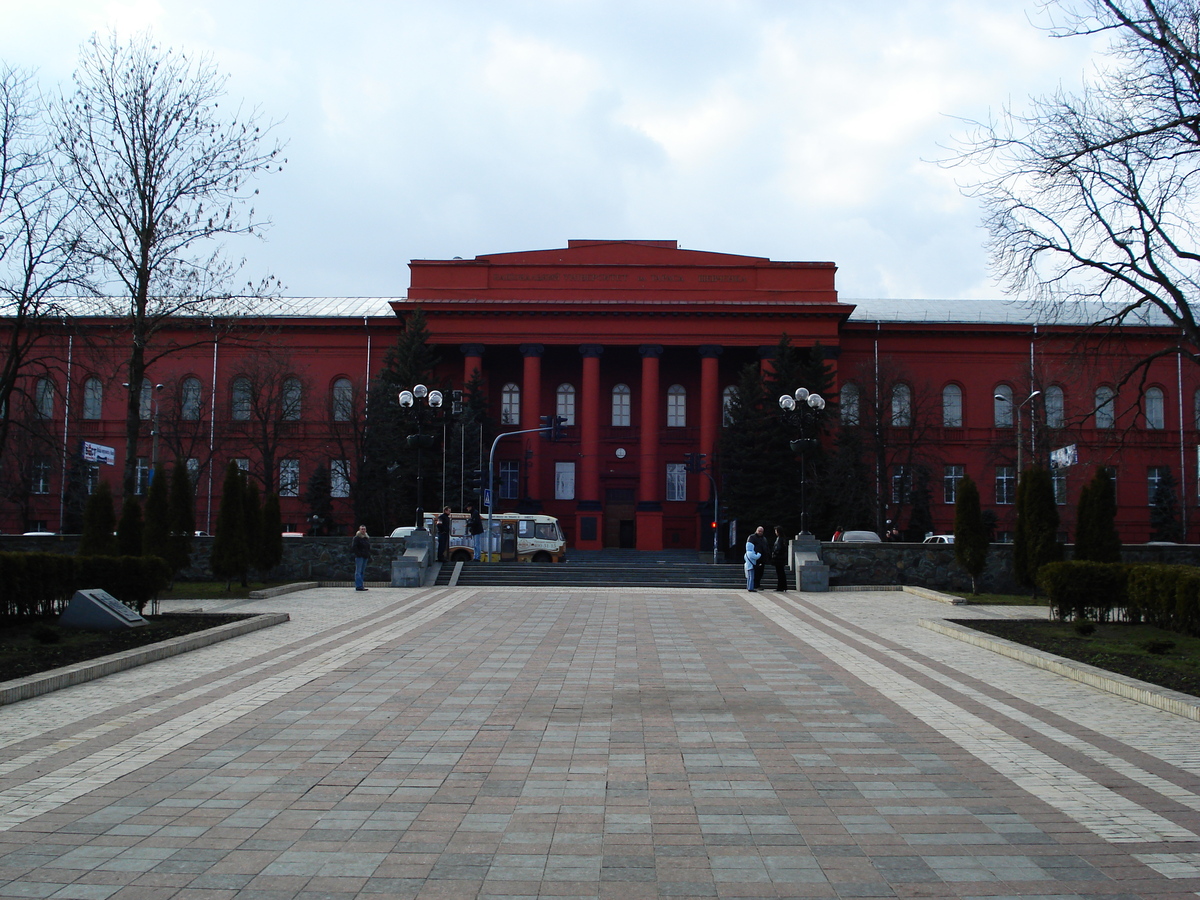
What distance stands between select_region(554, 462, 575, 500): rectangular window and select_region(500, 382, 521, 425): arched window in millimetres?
3753

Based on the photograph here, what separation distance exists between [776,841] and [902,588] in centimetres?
2339

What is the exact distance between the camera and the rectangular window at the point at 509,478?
55.6 m

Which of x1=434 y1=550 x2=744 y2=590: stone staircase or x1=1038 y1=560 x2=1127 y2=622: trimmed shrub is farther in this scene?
x1=434 y1=550 x2=744 y2=590: stone staircase

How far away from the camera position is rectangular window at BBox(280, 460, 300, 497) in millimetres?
54181

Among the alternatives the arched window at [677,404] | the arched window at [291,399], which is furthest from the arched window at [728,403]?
the arched window at [291,399]

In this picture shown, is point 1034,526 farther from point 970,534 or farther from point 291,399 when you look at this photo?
point 291,399

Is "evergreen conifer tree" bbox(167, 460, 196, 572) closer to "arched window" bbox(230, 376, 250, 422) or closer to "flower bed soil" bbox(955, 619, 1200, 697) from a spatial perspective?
"flower bed soil" bbox(955, 619, 1200, 697)

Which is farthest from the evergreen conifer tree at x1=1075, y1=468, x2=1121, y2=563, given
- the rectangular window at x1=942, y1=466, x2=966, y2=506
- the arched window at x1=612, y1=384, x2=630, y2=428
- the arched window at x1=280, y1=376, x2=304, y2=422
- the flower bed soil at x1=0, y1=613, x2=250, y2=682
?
the arched window at x1=280, y1=376, x2=304, y2=422

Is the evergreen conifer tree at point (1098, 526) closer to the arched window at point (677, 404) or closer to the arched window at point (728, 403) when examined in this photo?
the arched window at point (728, 403)

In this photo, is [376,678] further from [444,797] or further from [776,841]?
[776,841]

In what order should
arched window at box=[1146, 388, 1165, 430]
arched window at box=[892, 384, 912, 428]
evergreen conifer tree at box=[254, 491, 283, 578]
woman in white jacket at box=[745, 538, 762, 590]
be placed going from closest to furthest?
1. evergreen conifer tree at box=[254, 491, 283, 578]
2. woman in white jacket at box=[745, 538, 762, 590]
3. arched window at box=[892, 384, 912, 428]
4. arched window at box=[1146, 388, 1165, 430]

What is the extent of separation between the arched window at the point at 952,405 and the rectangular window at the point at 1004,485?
338 cm

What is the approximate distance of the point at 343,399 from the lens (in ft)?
182

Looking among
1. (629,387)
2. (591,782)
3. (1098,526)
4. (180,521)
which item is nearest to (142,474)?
(629,387)
